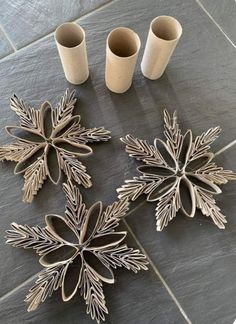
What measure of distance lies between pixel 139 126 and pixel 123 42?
200mm

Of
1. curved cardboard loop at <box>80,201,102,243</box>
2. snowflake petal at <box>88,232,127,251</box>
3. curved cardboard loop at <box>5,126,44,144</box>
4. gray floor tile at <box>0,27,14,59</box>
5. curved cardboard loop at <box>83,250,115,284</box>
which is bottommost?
curved cardboard loop at <box>83,250,115,284</box>

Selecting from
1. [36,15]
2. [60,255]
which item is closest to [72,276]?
[60,255]

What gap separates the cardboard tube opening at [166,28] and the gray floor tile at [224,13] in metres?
0.26

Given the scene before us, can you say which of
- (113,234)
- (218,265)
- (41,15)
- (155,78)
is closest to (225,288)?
(218,265)

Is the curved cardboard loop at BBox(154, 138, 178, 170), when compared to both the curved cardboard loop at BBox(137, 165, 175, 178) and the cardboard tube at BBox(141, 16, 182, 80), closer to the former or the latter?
the curved cardboard loop at BBox(137, 165, 175, 178)

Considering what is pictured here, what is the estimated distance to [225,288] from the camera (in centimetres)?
72

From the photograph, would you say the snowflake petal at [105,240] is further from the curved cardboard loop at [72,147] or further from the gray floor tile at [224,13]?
the gray floor tile at [224,13]

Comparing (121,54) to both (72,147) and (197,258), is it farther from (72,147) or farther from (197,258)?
(197,258)

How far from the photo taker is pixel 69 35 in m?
0.75

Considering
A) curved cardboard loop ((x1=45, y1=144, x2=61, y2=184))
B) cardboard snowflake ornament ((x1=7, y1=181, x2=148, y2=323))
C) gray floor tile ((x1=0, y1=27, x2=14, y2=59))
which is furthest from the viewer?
gray floor tile ((x1=0, y1=27, x2=14, y2=59))

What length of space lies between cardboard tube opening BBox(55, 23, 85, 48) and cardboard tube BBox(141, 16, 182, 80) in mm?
156

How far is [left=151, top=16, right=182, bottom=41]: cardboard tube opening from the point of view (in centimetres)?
74

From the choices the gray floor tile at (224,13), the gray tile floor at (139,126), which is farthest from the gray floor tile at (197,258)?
the gray floor tile at (224,13)

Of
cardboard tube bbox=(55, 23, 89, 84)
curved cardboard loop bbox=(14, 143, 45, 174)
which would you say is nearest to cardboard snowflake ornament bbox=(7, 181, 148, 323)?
curved cardboard loop bbox=(14, 143, 45, 174)
